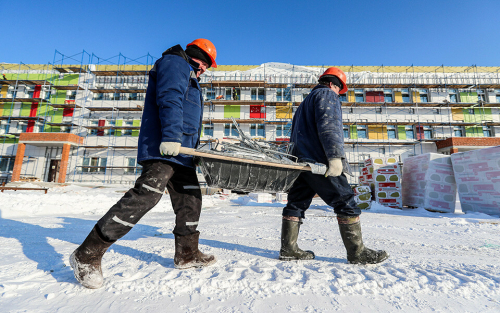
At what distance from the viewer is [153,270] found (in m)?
1.60

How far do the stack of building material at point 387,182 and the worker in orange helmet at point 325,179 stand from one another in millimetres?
5848

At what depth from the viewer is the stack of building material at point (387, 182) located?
22.5 ft

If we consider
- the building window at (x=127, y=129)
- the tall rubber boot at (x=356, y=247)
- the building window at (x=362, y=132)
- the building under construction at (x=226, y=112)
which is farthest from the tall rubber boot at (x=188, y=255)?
the building window at (x=362, y=132)

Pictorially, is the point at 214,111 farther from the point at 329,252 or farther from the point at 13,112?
the point at 329,252

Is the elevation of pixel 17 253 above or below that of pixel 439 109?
below

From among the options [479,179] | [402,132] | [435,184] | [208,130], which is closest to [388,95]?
[402,132]

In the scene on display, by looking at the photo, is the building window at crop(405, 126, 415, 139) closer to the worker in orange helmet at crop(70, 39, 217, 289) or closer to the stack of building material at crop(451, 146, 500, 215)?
the stack of building material at crop(451, 146, 500, 215)

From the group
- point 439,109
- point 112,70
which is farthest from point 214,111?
point 439,109

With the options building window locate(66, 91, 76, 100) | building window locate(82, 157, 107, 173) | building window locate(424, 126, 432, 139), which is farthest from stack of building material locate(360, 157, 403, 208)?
building window locate(66, 91, 76, 100)

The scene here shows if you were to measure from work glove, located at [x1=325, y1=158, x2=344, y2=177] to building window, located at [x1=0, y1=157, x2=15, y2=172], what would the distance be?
29339mm

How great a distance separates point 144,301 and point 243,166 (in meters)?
0.91

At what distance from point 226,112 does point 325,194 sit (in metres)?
21.4

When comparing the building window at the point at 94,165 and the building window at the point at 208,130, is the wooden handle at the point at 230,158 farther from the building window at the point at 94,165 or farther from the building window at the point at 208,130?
the building window at the point at 94,165

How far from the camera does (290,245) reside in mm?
1947
